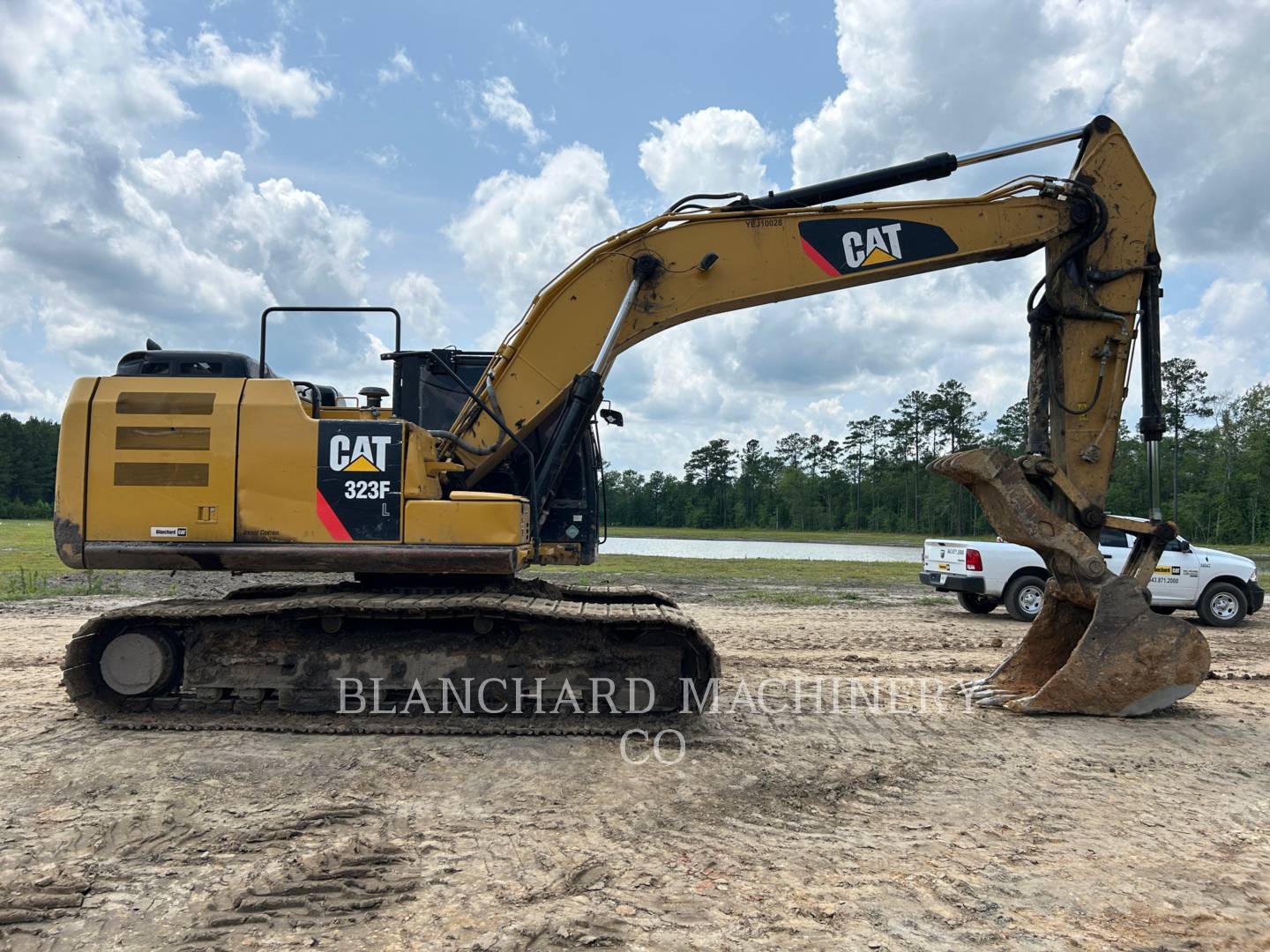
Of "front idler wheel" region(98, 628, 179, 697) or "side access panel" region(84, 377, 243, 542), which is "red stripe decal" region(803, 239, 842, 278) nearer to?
"side access panel" region(84, 377, 243, 542)

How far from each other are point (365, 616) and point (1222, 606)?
1398 cm

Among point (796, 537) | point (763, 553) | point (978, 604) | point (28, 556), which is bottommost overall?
point (796, 537)

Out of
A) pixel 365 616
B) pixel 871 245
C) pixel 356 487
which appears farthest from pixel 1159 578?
pixel 356 487

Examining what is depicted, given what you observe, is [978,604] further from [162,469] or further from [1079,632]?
[162,469]

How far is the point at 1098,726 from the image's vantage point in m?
6.12

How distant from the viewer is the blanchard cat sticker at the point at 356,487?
5887 millimetres

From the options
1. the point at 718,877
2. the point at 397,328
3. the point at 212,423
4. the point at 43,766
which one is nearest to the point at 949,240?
the point at 397,328

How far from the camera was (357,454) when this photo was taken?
590cm

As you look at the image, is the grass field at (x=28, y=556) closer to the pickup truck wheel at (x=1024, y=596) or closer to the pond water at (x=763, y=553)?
the pond water at (x=763, y=553)

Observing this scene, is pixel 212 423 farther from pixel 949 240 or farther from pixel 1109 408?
pixel 1109 408

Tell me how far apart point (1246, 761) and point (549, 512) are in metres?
5.27

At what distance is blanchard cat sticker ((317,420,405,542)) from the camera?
5.89 meters

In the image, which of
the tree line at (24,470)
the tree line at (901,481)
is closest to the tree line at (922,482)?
the tree line at (901,481)

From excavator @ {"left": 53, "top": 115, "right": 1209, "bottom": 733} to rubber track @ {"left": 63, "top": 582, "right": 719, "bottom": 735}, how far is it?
0.03 m
